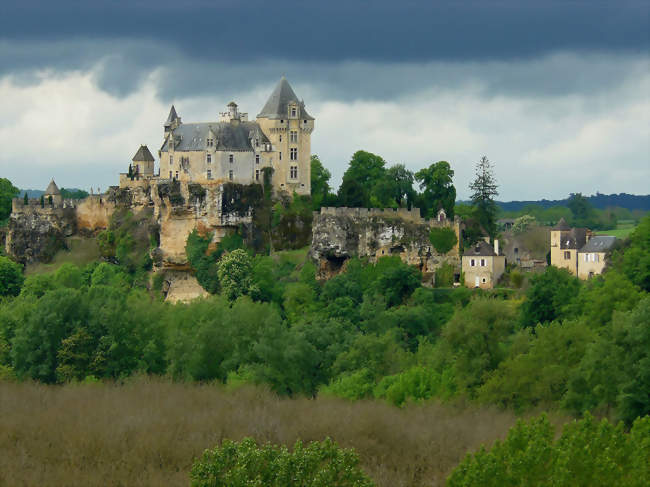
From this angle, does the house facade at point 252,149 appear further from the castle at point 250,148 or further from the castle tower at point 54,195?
the castle tower at point 54,195

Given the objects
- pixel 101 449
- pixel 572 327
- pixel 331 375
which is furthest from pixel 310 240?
pixel 101 449

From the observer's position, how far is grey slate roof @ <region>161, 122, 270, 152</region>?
91750 millimetres

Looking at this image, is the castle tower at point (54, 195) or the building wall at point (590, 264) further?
the castle tower at point (54, 195)

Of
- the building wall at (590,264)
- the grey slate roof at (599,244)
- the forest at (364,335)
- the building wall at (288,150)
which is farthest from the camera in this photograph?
the building wall at (288,150)

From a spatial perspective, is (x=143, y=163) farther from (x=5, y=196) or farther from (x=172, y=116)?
(x=5, y=196)

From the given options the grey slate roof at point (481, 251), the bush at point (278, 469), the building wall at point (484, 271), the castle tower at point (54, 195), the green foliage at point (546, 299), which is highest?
the castle tower at point (54, 195)

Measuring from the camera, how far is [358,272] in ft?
286

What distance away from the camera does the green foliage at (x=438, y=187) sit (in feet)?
297

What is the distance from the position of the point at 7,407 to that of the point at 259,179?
3528cm

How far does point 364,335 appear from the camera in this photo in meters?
76.0

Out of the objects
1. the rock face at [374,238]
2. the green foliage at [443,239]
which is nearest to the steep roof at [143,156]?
the rock face at [374,238]

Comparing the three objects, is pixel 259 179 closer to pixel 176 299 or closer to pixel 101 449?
pixel 176 299

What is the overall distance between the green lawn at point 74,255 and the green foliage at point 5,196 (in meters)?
12.1

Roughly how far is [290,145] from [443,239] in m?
13.2
